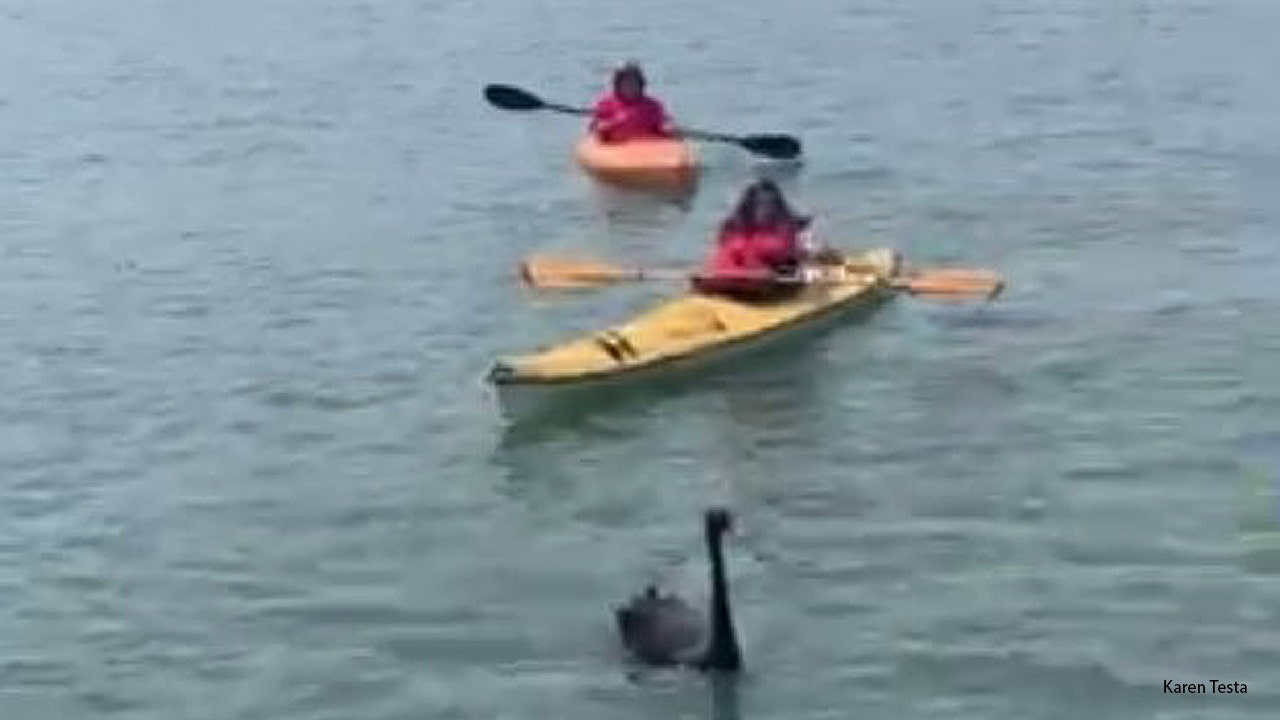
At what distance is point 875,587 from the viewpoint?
2156cm

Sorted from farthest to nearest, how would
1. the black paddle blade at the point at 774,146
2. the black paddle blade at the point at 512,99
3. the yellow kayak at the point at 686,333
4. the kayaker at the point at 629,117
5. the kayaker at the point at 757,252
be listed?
the black paddle blade at the point at 512,99
the kayaker at the point at 629,117
the black paddle blade at the point at 774,146
the kayaker at the point at 757,252
the yellow kayak at the point at 686,333

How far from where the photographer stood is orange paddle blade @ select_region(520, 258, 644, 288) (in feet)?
95.8

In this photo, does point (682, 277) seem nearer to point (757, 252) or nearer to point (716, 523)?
point (757, 252)

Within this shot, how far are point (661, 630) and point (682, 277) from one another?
9.37m

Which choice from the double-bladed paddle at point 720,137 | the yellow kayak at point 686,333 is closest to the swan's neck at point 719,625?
the yellow kayak at point 686,333

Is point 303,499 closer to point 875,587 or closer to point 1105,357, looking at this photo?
point 875,587

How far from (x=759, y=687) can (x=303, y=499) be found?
19.2 feet

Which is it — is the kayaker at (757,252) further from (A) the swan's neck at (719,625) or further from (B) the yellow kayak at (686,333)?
(A) the swan's neck at (719,625)

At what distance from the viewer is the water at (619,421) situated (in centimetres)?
2052

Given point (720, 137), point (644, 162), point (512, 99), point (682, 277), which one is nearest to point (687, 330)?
point (682, 277)

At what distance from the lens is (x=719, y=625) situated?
1934 centimetres

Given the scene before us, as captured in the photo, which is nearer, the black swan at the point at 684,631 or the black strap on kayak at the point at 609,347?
the black swan at the point at 684,631

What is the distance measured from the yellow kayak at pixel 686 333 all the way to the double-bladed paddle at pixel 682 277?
0.21 metres

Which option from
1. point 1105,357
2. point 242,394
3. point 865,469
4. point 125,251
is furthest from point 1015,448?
point 125,251
